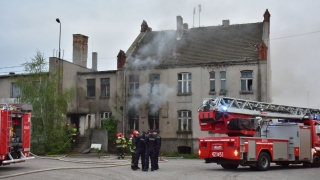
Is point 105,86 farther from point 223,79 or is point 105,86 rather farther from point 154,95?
point 223,79

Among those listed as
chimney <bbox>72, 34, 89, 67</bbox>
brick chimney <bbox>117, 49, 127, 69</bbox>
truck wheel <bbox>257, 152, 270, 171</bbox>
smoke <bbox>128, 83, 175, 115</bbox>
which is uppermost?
chimney <bbox>72, 34, 89, 67</bbox>

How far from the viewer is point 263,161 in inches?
792

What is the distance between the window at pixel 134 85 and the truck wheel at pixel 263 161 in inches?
739

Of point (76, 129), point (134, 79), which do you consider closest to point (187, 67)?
point (134, 79)

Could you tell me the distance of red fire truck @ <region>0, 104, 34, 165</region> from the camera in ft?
59.7

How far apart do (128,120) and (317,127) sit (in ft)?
58.7

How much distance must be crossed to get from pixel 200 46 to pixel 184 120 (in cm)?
625

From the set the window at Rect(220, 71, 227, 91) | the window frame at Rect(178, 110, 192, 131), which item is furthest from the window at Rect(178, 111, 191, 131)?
the window at Rect(220, 71, 227, 91)

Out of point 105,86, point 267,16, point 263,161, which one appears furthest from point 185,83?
point 263,161

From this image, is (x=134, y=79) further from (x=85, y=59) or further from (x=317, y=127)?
(x=317, y=127)

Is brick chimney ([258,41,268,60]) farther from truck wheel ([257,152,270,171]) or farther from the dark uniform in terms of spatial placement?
the dark uniform

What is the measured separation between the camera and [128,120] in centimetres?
3769

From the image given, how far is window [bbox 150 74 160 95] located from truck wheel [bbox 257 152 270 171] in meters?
17.4

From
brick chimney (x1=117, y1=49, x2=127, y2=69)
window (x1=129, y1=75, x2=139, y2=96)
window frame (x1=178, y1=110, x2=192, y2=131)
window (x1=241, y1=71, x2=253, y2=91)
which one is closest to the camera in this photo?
window (x1=241, y1=71, x2=253, y2=91)
